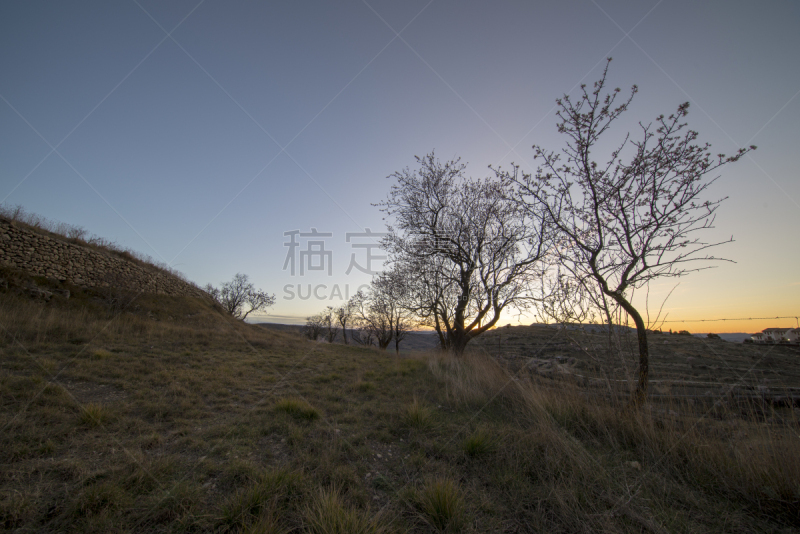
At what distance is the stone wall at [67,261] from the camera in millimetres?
12539

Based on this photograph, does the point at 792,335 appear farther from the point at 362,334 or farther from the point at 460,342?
the point at 362,334

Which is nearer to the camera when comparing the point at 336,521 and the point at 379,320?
the point at 336,521

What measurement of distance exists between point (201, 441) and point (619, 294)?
5.79m

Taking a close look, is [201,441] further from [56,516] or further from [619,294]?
[619,294]

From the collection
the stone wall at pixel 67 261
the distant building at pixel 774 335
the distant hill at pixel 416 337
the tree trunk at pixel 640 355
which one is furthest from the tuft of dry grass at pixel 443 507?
the distant building at pixel 774 335

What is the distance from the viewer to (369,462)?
310cm

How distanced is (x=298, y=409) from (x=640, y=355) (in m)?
5.11

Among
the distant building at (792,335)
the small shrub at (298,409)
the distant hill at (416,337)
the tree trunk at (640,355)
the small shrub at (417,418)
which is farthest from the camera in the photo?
the distant hill at (416,337)

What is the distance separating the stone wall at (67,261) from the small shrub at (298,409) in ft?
55.1

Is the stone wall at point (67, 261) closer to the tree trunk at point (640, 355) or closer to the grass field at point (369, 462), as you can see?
the grass field at point (369, 462)

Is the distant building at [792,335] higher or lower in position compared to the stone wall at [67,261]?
lower

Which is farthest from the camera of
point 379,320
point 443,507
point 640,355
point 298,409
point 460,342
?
point 379,320

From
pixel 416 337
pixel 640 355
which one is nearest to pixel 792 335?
pixel 640 355

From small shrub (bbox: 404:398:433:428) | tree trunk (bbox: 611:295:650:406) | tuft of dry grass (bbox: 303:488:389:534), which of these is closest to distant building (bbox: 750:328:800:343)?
tree trunk (bbox: 611:295:650:406)
